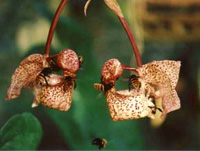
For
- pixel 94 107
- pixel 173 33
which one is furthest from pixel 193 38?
pixel 94 107

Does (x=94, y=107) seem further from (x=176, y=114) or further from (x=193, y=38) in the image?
(x=193, y=38)

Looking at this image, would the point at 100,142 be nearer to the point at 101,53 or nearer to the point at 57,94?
the point at 101,53

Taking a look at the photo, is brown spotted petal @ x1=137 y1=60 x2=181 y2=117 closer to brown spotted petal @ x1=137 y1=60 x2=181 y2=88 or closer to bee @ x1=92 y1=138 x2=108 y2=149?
brown spotted petal @ x1=137 y1=60 x2=181 y2=88

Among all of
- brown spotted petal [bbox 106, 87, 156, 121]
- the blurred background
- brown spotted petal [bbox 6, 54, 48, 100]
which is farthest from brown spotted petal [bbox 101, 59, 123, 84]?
the blurred background

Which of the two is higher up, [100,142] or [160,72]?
[160,72]

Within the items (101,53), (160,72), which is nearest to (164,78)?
(160,72)

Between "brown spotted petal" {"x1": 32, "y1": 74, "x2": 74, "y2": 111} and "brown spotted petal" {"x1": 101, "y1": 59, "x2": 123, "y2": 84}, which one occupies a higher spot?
"brown spotted petal" {"x1": 101, "y1": 59, "x2": 123, "y2": 84}
